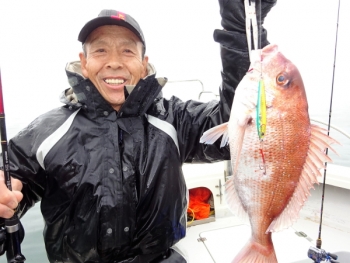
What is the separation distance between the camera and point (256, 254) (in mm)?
1358

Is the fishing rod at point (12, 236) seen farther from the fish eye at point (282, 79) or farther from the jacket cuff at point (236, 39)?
the fish eye at point (282, 79)

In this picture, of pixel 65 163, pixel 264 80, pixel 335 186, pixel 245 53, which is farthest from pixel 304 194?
pixel 335 186

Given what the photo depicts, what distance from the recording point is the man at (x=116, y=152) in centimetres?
174

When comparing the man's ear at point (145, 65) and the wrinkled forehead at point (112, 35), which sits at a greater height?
the wrinkled forehead at point (112, 35)

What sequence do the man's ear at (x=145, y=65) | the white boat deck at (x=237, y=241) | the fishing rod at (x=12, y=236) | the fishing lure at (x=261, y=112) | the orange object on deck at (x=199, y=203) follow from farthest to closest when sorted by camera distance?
the orange object on deck at (x=199, y=203) < the white boat deck at (x=237, y=241) < the man's ear at (x=145, y=65) < the fishing rod at (x=12, y=236) < the fishing lure at (x=261, y=112)

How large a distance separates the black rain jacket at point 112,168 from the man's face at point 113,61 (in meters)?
0.11

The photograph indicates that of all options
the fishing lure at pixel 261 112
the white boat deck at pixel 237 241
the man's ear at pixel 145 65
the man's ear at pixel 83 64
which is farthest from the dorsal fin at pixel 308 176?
the white boat deck at pixel 237 241

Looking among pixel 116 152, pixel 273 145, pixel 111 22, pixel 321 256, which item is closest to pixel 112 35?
pixel 111 22

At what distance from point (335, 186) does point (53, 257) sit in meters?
3.19

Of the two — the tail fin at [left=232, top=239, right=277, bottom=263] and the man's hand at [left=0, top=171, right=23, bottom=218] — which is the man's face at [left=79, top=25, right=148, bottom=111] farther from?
the tail fin at [left=232, top=239, right=277, bottom=263]

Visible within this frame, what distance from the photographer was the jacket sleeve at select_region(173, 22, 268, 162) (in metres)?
1.59

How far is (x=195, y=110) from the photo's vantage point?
201cm

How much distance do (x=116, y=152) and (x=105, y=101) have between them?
35 cm

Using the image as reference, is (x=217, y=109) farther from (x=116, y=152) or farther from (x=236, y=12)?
(x=116, y=152)
